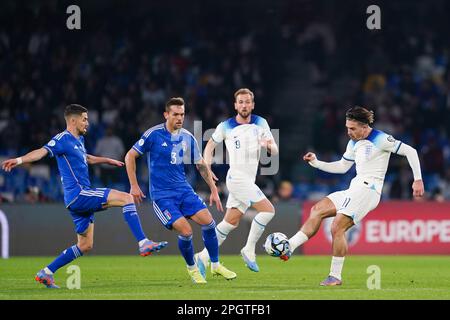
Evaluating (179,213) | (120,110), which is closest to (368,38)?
(120,110)

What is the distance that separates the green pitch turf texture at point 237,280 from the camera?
1056 centimetres

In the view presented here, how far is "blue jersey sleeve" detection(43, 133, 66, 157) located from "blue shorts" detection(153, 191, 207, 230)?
122 centimetres

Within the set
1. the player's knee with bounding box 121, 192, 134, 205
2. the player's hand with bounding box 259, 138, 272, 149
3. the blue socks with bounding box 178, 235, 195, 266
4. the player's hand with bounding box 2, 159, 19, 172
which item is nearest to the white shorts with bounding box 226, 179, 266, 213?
the player's hand with bounding box 259, 138, 272, 149

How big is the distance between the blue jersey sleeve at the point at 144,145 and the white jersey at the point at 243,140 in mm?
2188

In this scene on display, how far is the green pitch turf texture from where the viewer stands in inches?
416

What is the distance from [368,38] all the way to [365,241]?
7.59 m

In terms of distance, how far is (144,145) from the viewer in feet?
38.9

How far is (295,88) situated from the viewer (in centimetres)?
2448

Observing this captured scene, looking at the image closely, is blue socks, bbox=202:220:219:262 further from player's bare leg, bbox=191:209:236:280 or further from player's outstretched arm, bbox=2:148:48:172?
player's outstretched arm, bbox=2:148:48:172

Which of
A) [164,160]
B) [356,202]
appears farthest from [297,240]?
[164,160]

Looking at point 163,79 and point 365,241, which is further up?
point 163,79

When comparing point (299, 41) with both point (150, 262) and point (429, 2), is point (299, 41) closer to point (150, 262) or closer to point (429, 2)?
point (429, 2)

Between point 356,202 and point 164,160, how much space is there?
2245 millimetres

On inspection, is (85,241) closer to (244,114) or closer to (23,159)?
(23,159)
